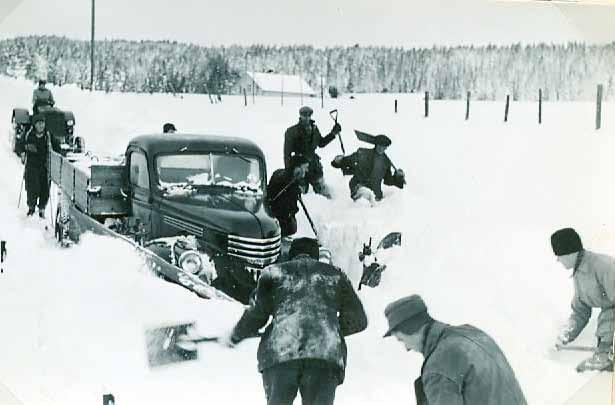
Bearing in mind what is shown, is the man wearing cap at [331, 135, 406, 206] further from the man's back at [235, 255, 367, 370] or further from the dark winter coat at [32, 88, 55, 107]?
the dark winter coat at [32, 88, 55, 107]

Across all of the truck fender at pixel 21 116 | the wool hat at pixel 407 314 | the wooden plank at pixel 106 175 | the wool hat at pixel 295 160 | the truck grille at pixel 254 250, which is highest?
the truck fender at pixel 21 116

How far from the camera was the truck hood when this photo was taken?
2354 millimetres

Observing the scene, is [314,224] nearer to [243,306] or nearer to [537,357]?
[243,306]

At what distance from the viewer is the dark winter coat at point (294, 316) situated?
2.35 m

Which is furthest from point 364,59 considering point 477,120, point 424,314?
point 424,314

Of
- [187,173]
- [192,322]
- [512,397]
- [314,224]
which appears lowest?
[512,397]

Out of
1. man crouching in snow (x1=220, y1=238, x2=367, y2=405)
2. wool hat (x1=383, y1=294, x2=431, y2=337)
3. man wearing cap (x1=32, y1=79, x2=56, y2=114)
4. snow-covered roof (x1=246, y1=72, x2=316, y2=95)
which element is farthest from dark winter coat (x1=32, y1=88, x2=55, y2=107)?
wool hat (x1=383, y1=294, x2=431, y2=337)

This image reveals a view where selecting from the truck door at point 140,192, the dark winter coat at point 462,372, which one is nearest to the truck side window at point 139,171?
the truck door at point 140,192

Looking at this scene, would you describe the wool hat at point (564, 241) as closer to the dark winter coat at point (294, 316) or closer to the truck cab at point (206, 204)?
the dark winter coat at point (294, 316)

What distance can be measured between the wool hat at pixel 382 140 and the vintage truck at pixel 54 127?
101 centimetres

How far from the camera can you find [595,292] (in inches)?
104

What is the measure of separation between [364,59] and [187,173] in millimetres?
743

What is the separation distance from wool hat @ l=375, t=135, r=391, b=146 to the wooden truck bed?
2.90ft

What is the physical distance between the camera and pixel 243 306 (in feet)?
7.76
